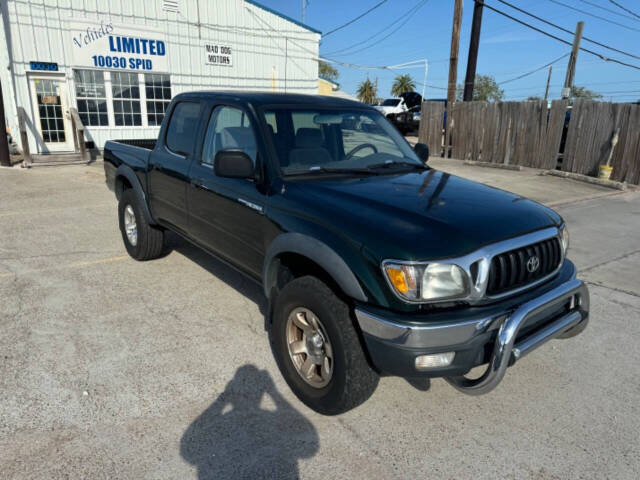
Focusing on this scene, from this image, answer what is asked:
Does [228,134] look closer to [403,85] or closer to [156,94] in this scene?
[156,94]

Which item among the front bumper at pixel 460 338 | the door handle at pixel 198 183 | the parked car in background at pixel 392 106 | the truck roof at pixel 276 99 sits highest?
the parked car in background at pixel 392 106

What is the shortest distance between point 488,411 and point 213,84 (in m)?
16.4

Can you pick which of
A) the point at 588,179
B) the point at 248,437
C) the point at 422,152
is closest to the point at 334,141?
the point at 422,152

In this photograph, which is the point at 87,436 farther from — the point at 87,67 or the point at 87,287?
the point at 87,67

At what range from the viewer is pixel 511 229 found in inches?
107

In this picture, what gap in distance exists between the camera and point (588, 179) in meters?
12.4

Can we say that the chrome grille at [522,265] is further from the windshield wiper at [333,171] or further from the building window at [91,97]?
the building window at [91,97]

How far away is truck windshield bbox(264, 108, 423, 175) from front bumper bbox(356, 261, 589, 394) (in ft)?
4.55

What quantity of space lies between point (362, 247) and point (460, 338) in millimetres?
674

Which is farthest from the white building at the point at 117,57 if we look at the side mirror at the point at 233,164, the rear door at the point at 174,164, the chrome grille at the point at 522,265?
the chrome grille at the point at 522,265

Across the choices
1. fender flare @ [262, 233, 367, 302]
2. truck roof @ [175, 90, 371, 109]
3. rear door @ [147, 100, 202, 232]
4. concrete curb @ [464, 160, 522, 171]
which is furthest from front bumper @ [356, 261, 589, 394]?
concrete curb @ [464, 160, 522, 171]

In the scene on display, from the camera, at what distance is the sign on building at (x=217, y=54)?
55.1ft

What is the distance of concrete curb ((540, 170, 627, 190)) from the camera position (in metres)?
11.6

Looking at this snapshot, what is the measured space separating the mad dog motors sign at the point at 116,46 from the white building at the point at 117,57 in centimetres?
3
